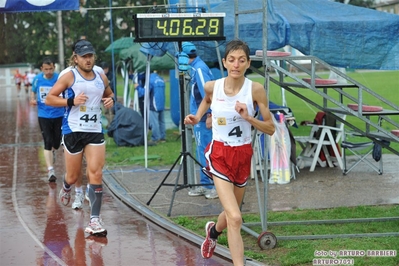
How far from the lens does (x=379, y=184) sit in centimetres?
1159

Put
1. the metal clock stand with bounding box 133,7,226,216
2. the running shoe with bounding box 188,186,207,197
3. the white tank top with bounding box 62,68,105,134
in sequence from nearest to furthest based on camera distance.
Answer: the white tank top with bounding box 62,68,105,134 < the metal clock stand with bounding box 133,7,226,216 < the running shoe with bounding box 188,186,207,197

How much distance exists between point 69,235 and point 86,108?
1486 millimetres

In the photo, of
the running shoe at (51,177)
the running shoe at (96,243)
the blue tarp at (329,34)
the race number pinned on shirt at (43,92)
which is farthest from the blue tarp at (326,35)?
the running shoe at (96,243)

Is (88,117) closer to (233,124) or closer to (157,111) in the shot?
(233,124)

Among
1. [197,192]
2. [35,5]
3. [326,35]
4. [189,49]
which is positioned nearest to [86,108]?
[189,49]

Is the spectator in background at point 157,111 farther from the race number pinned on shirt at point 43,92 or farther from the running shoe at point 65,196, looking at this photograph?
the running shoe at point 65,196

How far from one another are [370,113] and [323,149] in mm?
5144

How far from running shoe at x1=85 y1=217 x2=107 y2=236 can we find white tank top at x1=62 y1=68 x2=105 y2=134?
107cm

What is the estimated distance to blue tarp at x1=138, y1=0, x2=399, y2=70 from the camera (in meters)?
11.8

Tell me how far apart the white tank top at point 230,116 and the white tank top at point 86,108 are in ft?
7.45

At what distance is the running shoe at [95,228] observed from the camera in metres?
8.65

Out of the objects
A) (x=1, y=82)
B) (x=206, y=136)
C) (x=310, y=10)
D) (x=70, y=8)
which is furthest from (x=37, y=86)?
(x=1, y=82)

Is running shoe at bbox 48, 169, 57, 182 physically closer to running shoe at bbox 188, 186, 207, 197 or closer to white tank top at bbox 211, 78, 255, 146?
running shoe at bbox 188, 186, 207, 197

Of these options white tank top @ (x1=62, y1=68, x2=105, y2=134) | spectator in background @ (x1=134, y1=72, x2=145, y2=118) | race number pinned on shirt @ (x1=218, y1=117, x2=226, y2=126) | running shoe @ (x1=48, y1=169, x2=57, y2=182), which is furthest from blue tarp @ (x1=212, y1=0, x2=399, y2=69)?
spectator in background @ (x1=134, y1=72, x2=145, y2=118)
